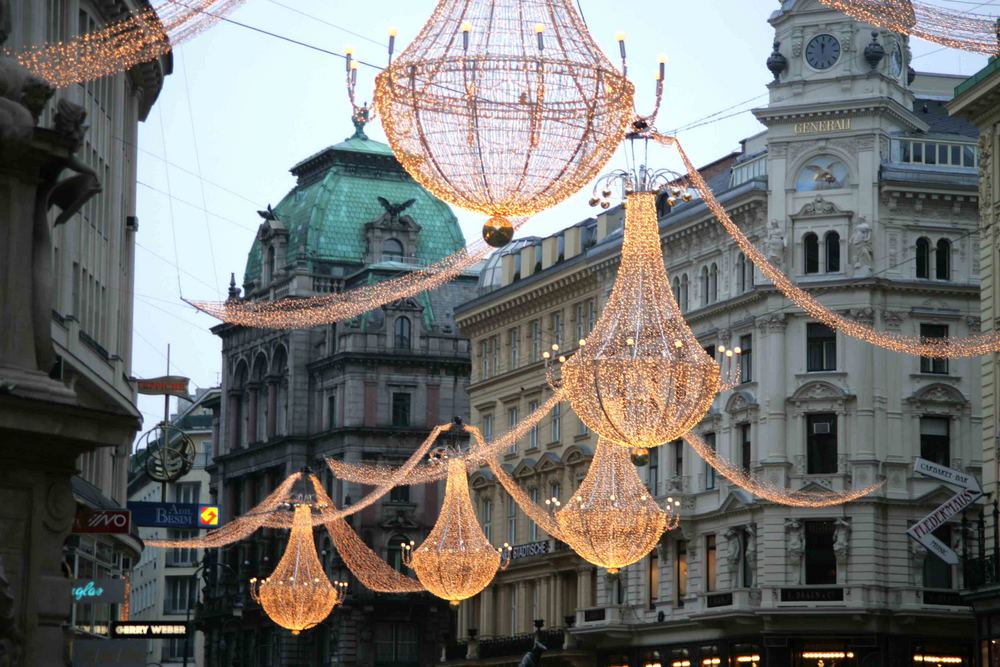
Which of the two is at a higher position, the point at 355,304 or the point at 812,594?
the point at 355,304

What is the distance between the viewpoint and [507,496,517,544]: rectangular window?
8456 centimetres

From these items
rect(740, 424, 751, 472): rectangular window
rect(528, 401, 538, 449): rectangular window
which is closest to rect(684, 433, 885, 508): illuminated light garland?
rect(740, 424, 751, 472): rectangular window

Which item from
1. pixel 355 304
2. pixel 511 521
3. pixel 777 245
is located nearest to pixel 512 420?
pixel 511 521

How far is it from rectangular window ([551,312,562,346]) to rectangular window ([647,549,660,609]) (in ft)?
38.1

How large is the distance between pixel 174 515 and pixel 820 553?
93.0ft

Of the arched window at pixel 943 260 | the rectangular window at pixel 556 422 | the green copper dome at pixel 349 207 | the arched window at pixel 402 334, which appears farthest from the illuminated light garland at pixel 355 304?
the green copper dome at pixel 349 207

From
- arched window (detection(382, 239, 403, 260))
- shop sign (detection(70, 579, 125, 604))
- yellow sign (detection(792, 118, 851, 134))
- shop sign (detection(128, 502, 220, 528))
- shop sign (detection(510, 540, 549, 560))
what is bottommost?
shop sign (detection(70, 579, 125, 604))

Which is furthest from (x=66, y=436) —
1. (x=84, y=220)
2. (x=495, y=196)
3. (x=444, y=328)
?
(x=444, y=328)

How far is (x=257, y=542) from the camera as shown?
117 metres

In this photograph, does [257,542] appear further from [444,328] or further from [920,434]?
[920,434]

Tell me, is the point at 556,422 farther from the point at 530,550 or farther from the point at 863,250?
the point at 863,250

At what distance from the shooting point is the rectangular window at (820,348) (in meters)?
66.6

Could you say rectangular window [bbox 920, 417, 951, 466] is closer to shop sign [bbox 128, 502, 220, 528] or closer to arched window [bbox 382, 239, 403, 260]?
shop sign [bbox 128, 502, 220, 528]

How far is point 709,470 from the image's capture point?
230 feet
